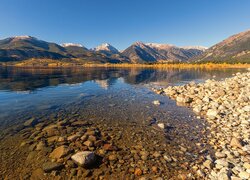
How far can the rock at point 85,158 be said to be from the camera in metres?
10.5

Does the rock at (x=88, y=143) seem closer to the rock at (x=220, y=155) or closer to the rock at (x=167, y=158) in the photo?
the rock at (x=167, y=158)

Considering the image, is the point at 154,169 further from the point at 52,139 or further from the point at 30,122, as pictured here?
the point at 30,122

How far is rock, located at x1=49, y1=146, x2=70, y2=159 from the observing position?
11.5m

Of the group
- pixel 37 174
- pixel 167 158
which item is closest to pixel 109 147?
pixel 167 158

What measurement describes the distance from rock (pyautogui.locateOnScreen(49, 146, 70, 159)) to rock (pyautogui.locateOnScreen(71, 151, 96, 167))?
0.97 metres

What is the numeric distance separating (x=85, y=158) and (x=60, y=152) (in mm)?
2235

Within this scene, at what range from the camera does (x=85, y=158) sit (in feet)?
35.0

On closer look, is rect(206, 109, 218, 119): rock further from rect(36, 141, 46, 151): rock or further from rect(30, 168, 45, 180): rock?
rect(30, 168, 45, 180): rock

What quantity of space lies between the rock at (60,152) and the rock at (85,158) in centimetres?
97

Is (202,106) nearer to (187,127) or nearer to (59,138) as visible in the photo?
(187,127)

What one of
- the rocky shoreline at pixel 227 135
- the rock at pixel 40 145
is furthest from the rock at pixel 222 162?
the rock at pixel 40 145

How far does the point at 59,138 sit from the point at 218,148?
1206 cm

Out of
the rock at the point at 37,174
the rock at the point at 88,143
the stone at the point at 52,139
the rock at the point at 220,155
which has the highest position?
the stone at the point at 52,139

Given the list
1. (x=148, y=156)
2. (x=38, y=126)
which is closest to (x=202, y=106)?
(x=148, y=156)
